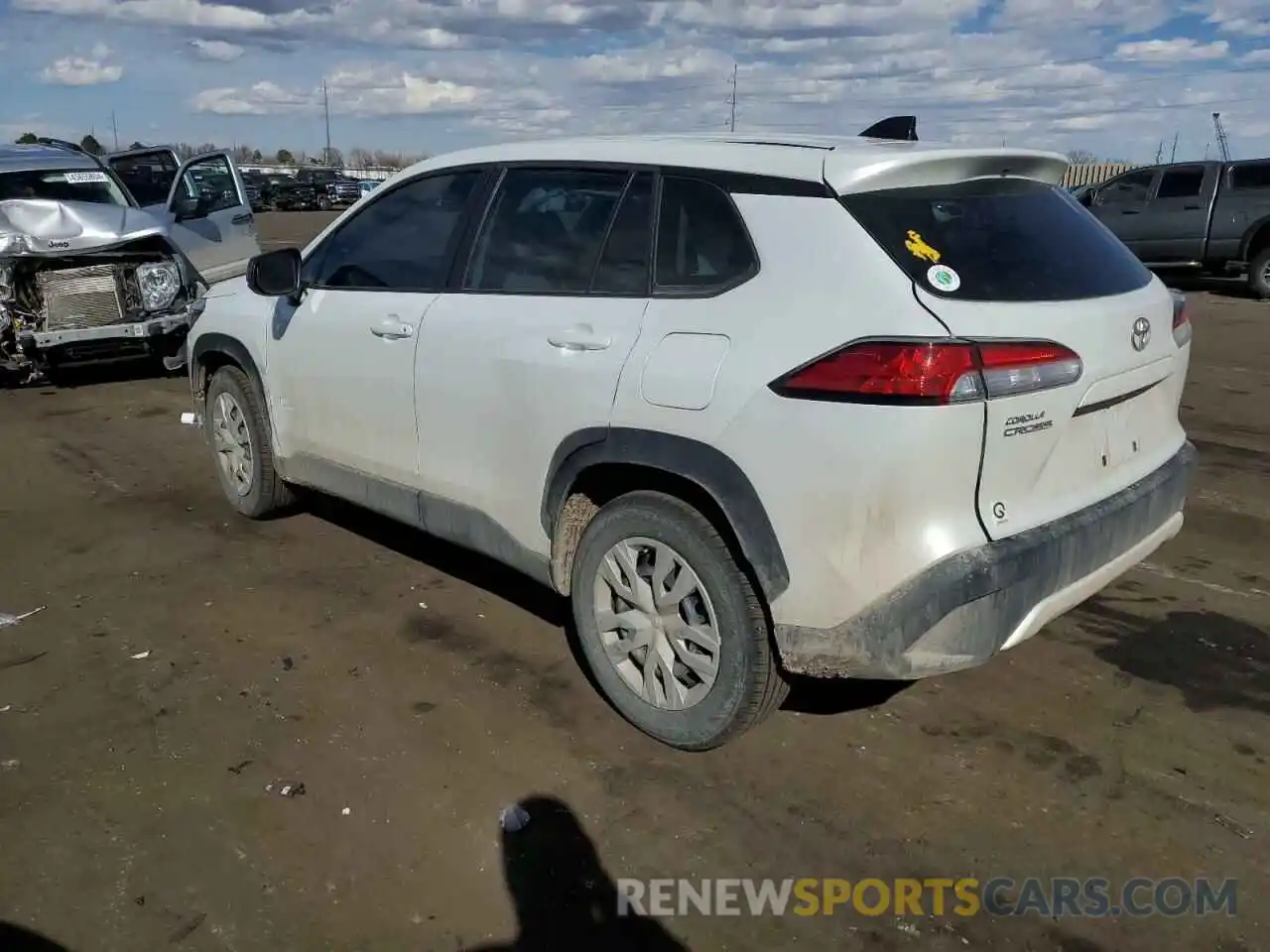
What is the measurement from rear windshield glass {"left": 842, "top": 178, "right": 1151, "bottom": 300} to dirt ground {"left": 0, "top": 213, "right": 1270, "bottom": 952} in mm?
1459

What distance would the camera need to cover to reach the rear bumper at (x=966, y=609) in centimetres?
286

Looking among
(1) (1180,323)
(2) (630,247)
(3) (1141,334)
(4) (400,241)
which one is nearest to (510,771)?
(2) (630,247)

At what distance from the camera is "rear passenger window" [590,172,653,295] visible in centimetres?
346

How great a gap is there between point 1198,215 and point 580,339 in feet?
52.3

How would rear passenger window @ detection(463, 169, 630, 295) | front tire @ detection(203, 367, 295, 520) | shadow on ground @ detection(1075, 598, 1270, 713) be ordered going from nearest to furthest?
1. rear passenger window @ detection(463, 169, 630, 295)
2. shadow on ground @ detection(1075, 598, 1270, 713)
3. front tire @ detection(203, 367, 295, 520)

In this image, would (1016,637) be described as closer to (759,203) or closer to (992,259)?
(992,259)

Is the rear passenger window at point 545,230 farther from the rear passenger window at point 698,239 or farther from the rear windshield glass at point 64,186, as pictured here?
the rear windshield glass at point 64,186

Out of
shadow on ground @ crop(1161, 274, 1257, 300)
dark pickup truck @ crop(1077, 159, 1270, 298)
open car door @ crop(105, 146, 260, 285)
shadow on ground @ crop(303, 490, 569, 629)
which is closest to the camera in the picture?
shadow on ground @ crop(303, 490, 569, 629)

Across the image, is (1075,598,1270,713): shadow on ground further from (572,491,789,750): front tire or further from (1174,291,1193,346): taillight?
(572,491,789,750): front tire

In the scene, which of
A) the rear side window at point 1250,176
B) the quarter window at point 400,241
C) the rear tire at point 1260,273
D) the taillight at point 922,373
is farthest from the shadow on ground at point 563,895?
the rear side window at point 1250,176

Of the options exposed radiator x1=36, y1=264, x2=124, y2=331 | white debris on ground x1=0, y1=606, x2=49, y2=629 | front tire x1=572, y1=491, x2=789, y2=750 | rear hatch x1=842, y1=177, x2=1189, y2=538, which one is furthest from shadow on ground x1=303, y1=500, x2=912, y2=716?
exposed radiator x1=36, y1=264, x2=124, y2=331

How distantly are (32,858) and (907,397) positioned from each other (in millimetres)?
2675

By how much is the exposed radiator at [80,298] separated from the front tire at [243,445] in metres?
4.38

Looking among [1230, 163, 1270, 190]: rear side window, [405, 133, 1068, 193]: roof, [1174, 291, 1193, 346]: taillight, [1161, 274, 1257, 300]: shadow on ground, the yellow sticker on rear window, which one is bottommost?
[1161, 274, 1257, 300]: shadow on ground
